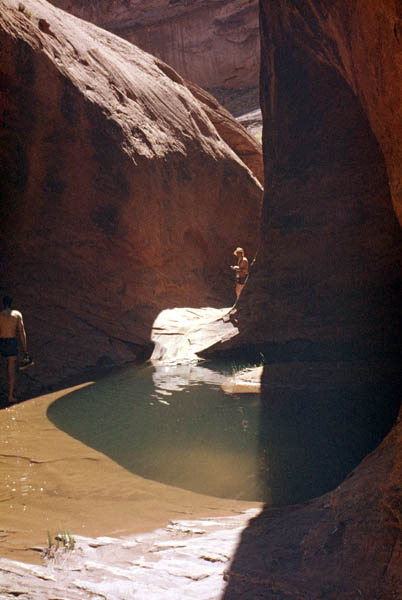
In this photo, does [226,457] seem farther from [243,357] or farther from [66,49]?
[66,49]

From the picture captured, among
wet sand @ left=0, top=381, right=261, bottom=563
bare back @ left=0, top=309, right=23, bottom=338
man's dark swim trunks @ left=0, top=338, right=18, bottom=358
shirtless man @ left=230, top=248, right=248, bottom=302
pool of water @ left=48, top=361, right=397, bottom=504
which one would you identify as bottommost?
wet sand @ left=0, top=381, right=261, bottom=563

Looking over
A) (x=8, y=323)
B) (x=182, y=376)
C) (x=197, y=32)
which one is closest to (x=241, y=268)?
(x=182, y=376)

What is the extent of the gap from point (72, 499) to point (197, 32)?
40357 millimetres

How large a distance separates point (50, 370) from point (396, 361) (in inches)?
213

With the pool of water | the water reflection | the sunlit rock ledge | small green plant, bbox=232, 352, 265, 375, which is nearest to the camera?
the pool of water

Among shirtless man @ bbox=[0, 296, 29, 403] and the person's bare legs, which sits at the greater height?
shirtless man @ bbox=[0, 296, 29, 403]

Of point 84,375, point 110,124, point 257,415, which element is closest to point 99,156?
point 110,124

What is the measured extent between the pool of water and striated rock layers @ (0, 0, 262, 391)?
181cm

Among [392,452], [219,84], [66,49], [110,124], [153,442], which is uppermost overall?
[219,84]

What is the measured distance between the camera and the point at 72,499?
14.2ft

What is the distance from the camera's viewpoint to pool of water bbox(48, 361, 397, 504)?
4.74 metres

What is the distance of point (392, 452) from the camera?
346 cm

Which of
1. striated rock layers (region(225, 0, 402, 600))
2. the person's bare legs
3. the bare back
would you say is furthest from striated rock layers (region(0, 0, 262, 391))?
striated rock layers (region(225, 0, 402, 600))

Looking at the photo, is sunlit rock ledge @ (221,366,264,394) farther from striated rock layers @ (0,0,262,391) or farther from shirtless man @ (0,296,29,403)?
shirtless man @ (0,296,29,403)
